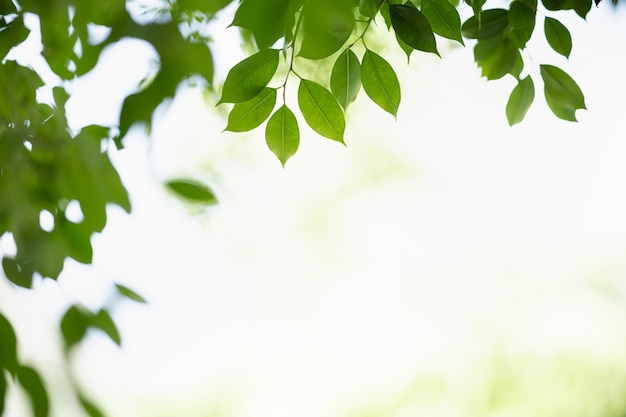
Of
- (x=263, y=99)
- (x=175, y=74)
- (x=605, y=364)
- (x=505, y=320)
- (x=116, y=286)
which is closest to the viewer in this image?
(x=175, y=74)

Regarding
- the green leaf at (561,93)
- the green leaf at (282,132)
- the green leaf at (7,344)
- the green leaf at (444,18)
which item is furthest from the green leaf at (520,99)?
the green leaf at (7,344)

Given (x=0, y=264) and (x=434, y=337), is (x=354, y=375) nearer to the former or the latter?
(x=434, y=337)

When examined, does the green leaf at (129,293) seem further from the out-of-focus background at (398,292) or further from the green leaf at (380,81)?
the out-of-focus background at (398,292)

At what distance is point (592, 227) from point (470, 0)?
455cm

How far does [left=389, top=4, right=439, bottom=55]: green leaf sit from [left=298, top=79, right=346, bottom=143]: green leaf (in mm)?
88

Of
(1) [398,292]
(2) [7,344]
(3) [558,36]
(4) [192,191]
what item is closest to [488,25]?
(3) [558,36]

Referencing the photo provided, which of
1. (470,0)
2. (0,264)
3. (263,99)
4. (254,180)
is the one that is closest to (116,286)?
(0,264)

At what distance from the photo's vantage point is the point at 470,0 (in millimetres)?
627

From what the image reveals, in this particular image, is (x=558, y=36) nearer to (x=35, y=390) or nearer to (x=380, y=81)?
(x=380, y=81)

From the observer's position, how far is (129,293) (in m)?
0.37

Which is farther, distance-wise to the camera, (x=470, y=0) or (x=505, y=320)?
(x=505, y=320)

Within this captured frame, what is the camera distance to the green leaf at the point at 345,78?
59 cm

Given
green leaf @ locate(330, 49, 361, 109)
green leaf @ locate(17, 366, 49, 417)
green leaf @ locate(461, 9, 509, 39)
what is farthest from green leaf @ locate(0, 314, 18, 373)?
green leaf @ locate(461, 9, 509, 39)

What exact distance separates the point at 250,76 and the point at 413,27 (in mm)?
144
